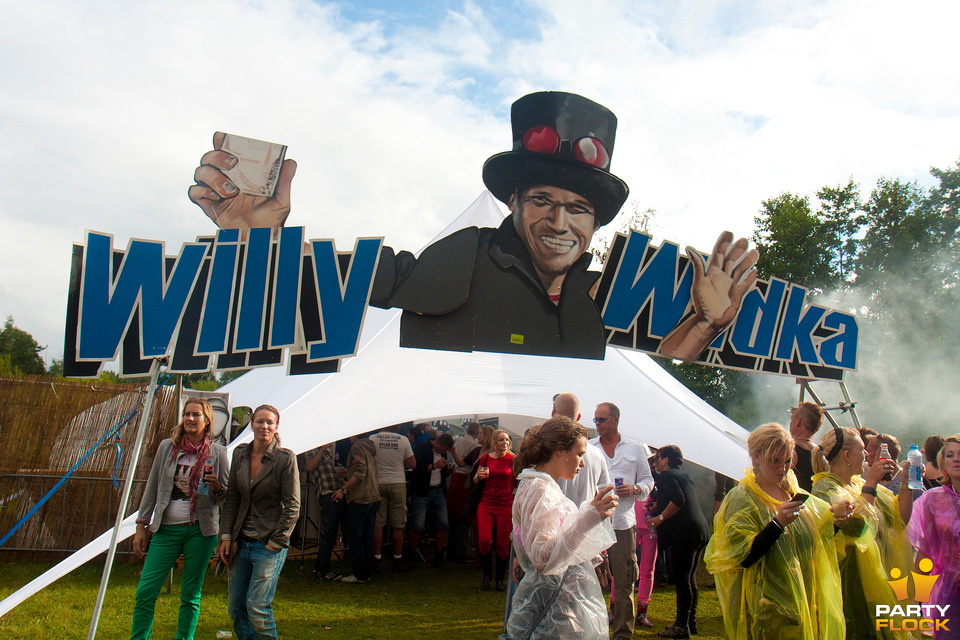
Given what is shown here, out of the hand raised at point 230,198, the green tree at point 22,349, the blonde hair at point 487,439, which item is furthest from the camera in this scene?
the green tree at point 22,349

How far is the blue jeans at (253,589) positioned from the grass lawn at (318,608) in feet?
3.43

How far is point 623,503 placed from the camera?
448 centimetres

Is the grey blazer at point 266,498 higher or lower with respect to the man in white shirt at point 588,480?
lower

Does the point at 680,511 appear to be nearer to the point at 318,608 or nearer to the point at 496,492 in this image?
the point at 496,492

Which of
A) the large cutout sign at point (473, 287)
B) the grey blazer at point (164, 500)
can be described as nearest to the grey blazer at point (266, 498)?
the grey blazer at point (164, 500)

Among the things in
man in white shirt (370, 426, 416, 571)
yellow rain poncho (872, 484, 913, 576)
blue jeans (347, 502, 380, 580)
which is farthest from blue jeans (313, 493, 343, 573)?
yellow rain poncho (872, 484, 913, 576)

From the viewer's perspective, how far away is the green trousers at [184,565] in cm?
371

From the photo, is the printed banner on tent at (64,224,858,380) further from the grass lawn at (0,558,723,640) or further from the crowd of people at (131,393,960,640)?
the grass lawn at (0,558,723,640)

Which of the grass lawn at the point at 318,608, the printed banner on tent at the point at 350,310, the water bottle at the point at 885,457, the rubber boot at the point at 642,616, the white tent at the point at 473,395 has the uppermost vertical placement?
the printed banner on tent at the point at 350,310

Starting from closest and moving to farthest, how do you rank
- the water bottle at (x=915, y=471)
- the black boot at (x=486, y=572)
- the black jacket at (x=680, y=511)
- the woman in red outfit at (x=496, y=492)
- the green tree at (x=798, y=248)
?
1. the water bottle at (x=915, y=471)
2. the black jacket at (x=680, y=511)
3. the woman in red outfit at (x=496, y=492)
4. the black boot at (x=486, y=572)
5. the green tree at (x=798, y=248)

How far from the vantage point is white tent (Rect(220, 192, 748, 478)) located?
5994 millimetres

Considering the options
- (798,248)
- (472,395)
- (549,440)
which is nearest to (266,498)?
(549,440)

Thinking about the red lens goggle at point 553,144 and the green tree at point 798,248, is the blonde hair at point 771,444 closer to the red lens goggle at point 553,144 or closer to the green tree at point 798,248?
the red lens goggle at point 553,144

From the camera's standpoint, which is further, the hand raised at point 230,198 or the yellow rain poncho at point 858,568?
the hand raised at point 230,198
